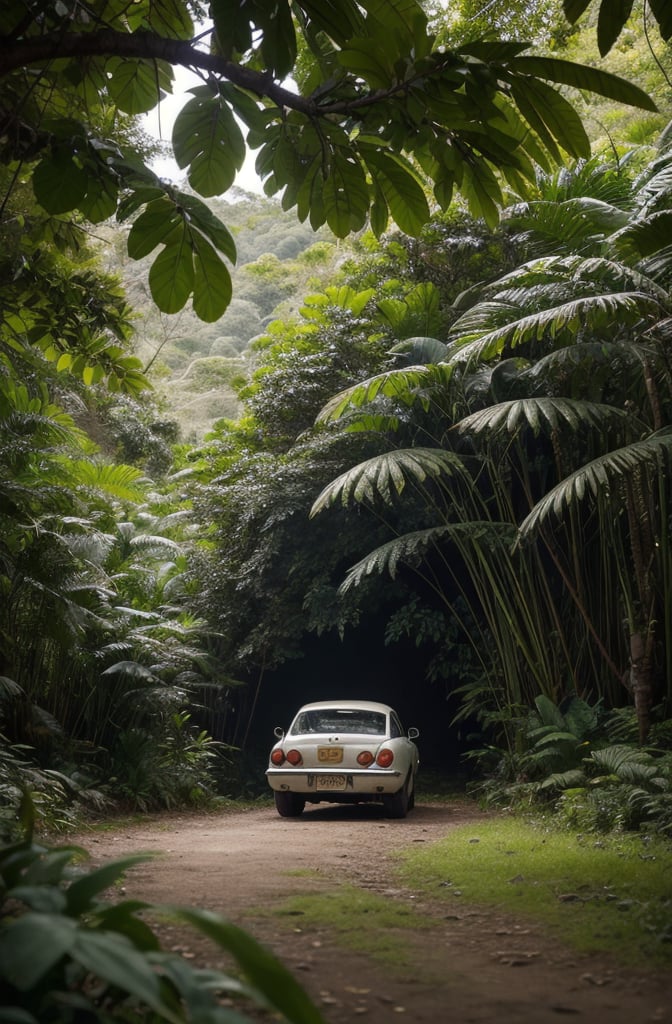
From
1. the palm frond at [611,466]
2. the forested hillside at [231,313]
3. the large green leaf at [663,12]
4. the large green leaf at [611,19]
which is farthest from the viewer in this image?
the forested hillside at [231,313]

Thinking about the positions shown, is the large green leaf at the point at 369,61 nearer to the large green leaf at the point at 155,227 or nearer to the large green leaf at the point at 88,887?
the large green leaf at the point at 155,227

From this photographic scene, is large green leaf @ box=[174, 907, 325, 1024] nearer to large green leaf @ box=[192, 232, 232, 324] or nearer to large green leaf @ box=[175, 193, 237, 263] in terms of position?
large green leaf @ box=[192, 232, 232, 324]

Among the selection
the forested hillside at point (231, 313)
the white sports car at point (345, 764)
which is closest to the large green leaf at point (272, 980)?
the white sports car at point (345, 764)

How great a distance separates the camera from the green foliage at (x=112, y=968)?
1.90 m

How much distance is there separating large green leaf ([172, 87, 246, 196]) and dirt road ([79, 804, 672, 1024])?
105 inches

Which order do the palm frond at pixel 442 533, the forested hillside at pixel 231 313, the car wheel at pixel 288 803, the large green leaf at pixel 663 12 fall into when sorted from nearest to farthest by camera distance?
1. the large green leaf at pixel 663 12
2. the car wheel at pixel 288 803
3. the palm frond at pixel 442 533
4. the forested hillside at pixel 231 313

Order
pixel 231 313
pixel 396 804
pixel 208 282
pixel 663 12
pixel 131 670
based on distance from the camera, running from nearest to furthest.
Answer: pixel 663 12 < pixel 208 282 < pixel 396 804 < pixel 131 670 < pixel 231 313

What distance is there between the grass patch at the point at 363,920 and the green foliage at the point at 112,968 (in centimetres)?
106

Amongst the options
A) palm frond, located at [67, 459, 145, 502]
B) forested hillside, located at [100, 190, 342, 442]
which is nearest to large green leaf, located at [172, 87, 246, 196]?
palm frond, located at [67, 459, 145, 502]

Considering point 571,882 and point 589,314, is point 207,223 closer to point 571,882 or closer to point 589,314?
point 571,882

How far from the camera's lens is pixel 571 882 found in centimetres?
506

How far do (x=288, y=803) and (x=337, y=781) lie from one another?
0.89 m

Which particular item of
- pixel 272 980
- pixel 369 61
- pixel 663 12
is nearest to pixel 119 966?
pixel 272 980

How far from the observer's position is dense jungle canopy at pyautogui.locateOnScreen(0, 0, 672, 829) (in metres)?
2.78
